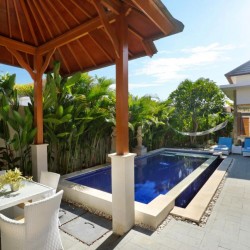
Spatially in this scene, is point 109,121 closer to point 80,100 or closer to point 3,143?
point 80,100

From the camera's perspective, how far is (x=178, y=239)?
10.00 feet

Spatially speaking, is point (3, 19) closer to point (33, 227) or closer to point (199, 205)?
point (33, 227)

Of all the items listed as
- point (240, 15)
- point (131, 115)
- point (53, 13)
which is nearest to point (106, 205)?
point (53, 13)

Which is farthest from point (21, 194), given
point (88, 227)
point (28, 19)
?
point (28, 19)

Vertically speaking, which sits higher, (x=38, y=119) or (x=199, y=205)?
(x=38, y=119)

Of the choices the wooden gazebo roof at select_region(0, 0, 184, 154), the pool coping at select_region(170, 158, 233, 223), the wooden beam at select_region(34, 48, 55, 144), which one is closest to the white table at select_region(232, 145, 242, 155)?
the pool coping at select_region(170, 158, 233, 223)

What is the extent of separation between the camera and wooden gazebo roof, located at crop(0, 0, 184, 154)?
130 inches

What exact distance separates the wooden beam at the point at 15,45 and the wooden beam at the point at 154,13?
3.30m

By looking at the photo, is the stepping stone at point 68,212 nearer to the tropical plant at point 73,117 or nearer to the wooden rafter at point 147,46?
the tropical plant at point 73,117

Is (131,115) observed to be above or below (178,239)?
above

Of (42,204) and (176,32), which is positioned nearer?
(42,204)

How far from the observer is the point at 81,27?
3.94 meters

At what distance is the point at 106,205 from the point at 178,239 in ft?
5.06

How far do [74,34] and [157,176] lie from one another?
5819mm
